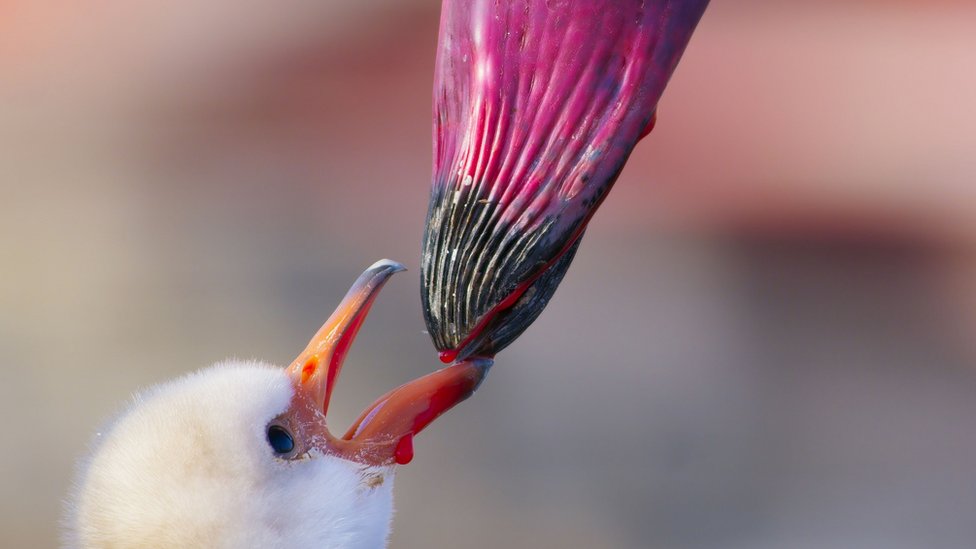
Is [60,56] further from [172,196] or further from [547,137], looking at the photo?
[547,137]

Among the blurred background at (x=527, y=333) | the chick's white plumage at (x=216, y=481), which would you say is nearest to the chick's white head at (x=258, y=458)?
the chick's white plumage at (x=216, y=481)

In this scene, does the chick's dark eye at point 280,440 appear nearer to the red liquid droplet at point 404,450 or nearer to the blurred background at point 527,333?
the red liquid droplet at point 404,450

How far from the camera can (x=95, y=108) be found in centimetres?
118

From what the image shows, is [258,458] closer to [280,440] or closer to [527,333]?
[280,440]

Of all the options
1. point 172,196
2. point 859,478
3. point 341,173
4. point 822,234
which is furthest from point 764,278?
point 172,196

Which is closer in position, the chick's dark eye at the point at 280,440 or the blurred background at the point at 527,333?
the chick's dark eye at the point at 280,440

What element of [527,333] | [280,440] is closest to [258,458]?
[280,440]

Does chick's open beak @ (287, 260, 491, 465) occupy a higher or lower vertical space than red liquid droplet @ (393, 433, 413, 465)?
higher

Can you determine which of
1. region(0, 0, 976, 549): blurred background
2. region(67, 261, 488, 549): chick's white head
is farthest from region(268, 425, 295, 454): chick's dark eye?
region(0, 0, 976, 549): blurred background

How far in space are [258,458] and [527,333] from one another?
0.70 m

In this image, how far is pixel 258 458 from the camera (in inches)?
19.1

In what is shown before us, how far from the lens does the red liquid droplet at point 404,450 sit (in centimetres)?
51

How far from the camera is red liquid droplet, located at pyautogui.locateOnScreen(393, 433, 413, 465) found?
20.2 inches

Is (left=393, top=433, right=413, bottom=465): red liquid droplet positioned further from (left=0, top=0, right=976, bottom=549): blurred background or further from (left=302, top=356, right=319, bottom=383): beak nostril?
(left=0, top=0, right=976, bottom=549): blurred background
